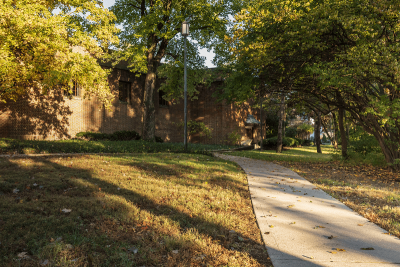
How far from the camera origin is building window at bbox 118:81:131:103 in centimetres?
2373

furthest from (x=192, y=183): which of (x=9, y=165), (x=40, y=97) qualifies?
(x=40, y=97)

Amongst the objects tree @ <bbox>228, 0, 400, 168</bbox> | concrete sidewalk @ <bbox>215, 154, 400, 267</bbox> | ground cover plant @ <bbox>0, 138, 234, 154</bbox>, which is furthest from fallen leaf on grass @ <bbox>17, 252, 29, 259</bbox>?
tree @ <bbox>228, 0, 400, 168</bbox>

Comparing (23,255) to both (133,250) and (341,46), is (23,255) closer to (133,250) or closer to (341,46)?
(133,250)

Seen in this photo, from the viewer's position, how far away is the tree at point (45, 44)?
33.0ft

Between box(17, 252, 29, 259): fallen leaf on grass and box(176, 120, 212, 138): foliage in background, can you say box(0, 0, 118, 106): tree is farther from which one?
box(176, 120, 212, 138): foliage in background

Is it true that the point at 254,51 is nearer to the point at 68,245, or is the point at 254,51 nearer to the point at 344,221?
the point at 344,221

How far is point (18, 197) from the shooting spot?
4719mm

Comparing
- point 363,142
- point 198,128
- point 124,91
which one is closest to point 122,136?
point 124,91

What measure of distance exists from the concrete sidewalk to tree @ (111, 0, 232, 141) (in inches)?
506

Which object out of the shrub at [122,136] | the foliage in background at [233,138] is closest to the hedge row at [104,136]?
the shrub at [122,136]

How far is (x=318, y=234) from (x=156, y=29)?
15208 millimetres

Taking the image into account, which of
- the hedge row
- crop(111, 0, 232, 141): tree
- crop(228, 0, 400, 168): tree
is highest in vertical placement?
crop(111, 0, 232, 141): tree

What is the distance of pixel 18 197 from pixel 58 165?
3109mm

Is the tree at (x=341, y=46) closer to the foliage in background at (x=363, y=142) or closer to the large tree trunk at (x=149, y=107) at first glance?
the foliage in background at (x=363, y=142)
